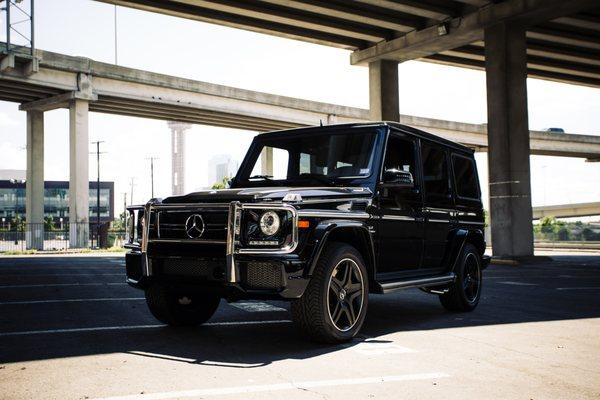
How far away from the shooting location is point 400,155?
285 inches

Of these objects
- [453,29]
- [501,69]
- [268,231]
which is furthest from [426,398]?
[453,29]

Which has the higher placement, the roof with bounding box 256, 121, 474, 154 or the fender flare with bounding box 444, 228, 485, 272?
the roof with bounding box 256, 121, 474, 154

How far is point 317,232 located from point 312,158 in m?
1.76

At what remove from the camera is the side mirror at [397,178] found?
21.8 feet

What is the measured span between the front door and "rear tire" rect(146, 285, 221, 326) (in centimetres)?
195

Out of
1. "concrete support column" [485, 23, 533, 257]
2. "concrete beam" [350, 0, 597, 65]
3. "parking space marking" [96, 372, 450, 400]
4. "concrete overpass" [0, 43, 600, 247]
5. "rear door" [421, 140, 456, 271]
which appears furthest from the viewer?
"concrete overpass" [0, 43, 600, 247]

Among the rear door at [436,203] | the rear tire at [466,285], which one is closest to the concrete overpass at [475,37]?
the rear tire at [466,285]

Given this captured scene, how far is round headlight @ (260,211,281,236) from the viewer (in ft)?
17.9

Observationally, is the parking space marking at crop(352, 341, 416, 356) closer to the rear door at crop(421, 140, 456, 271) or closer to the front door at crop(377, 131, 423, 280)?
the front door at crop(377, 131, 423, 280)

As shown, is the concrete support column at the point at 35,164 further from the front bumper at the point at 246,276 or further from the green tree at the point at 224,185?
the front bumper at the point at 246,276

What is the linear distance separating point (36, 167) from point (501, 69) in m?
38.6

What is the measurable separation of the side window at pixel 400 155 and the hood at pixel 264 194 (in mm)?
714

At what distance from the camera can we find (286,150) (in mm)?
7508

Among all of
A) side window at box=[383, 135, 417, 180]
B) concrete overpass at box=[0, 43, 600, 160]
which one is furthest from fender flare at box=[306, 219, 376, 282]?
concrete overpass at box=[0, 43, 600, 160]
